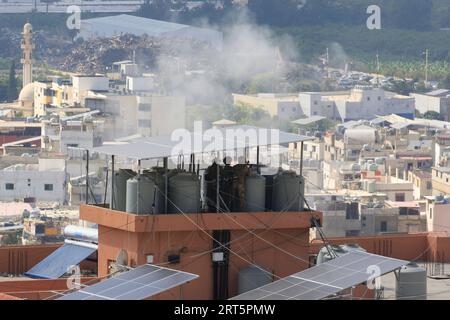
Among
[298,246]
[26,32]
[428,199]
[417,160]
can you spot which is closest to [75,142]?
[417,160]

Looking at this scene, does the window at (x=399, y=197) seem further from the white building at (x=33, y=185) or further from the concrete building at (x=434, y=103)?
the concrete building at (x=434, y=103)

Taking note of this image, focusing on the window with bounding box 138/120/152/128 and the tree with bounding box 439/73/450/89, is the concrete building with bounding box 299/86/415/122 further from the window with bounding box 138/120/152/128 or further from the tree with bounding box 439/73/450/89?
the window with bounding box 138/120/152/128

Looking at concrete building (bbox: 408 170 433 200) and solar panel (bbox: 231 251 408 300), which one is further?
concrete building (bbox: 408 170 433 200)

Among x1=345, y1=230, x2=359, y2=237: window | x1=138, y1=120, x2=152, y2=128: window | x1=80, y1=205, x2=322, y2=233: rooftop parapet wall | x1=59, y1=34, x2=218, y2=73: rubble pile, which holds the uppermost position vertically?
x1=80, y1=205, x2=322, y2=233: rooftop parapet wall

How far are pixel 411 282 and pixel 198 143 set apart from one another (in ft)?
3.57

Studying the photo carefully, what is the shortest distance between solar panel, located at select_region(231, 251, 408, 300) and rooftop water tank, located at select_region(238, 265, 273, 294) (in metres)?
0.41

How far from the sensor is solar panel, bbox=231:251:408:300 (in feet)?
27.2

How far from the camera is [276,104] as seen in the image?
5256 cm

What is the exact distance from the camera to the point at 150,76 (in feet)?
187

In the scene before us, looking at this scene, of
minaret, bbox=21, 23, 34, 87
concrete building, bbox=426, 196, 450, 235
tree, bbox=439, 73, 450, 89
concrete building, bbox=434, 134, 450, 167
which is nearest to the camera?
concrete building, bbox=426, 196, 450, 235

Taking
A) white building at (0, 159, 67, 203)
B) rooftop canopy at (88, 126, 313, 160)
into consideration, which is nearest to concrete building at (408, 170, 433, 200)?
white building at (0, 159, 67, 203)

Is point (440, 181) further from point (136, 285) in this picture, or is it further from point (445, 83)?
point (136, 285)

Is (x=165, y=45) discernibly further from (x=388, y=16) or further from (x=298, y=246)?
(x=298, y=246)
